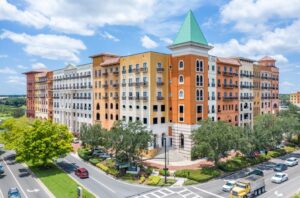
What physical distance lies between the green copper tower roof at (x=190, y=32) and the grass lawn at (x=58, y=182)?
3748cm

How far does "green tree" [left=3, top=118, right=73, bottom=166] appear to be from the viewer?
45656 millimetres

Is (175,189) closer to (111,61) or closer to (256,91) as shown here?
(111,61)

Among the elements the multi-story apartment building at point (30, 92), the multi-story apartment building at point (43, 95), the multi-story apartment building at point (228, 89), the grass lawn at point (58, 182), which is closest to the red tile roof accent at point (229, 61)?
the multi-story apartment building at point (228, 89)

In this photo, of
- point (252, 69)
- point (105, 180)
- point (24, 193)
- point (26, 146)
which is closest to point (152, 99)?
point (105, 180)

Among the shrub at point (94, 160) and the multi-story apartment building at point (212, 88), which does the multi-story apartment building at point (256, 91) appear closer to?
the multi-story apartment building at point (212, 88)

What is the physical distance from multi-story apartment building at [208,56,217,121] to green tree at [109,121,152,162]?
74.6ft

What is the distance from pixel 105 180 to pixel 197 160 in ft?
70.4

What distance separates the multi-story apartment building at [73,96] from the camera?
79062 mm

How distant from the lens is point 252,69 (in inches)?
3120

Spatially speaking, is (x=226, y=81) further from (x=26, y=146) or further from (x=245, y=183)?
(x=26, y=146)

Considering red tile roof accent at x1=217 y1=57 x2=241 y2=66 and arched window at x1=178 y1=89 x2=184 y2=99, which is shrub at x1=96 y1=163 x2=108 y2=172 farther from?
red tile roof accent at x1=217 y1=57 x2=241 y2=66

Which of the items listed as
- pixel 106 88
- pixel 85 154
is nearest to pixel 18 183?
pixel 85 154

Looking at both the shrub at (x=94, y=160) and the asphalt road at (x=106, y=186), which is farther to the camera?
the shrub at (x=94, y=160)

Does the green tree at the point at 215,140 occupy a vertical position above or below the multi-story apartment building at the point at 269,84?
below
